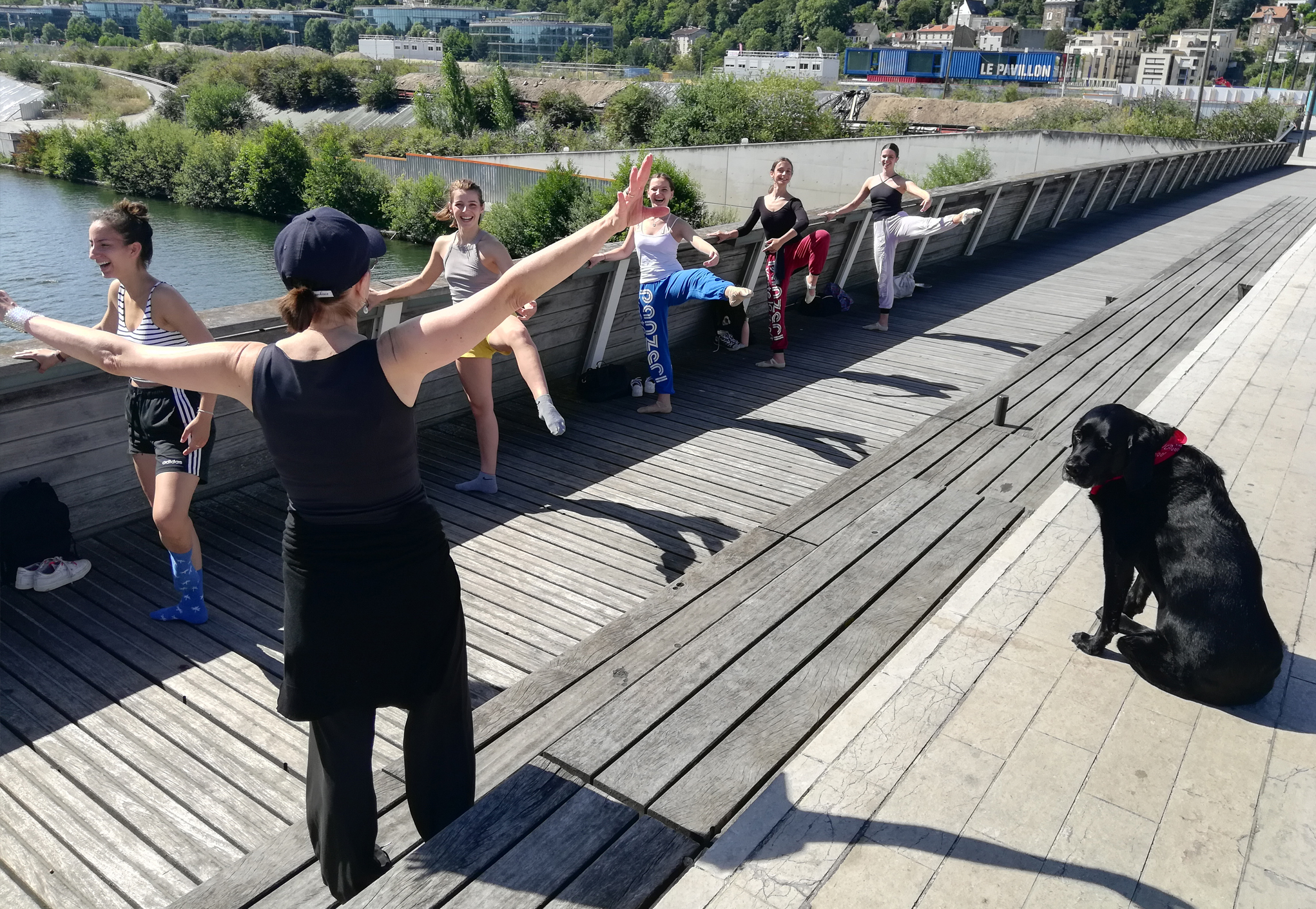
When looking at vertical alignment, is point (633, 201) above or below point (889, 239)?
above

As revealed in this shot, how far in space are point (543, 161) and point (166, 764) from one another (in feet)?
158

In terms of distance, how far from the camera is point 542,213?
39500 millimetres

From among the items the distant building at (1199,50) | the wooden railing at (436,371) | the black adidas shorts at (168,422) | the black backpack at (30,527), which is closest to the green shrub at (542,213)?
the wooden railing at (436,371)

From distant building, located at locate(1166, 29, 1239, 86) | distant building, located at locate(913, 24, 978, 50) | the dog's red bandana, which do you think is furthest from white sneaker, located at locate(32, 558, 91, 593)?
distant building, located at locate(913, 24, 978, 50)

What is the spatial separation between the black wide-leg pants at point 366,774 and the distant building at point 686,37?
191 m

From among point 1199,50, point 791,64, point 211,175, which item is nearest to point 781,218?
point 211,175

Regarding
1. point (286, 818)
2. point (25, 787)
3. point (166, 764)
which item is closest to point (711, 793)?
point (286, 818)

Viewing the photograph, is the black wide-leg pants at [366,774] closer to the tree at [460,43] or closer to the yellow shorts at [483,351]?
the yellow shorts at [483,351]

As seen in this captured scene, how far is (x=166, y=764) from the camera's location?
3.12 metres

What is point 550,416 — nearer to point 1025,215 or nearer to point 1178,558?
point 1178,558

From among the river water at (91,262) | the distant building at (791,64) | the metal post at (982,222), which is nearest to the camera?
the metal post at (982,222)

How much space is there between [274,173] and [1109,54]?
13993 centimetres

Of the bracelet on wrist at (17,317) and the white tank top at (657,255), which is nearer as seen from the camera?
the bracelet on wrist at (17,317)

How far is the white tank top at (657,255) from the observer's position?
20.6 feet
